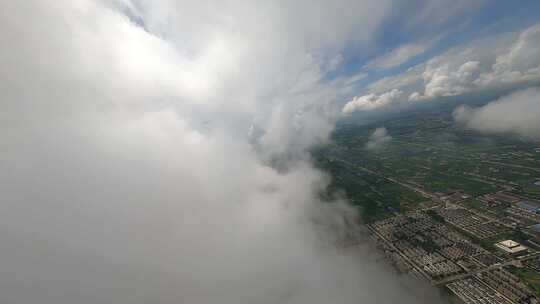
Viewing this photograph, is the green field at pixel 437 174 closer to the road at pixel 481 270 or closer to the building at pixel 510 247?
the building at pixel 510 247

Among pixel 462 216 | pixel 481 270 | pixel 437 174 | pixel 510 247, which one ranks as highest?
pixel 437 174

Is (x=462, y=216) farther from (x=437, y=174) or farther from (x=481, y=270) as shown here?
(x=437, y=174)

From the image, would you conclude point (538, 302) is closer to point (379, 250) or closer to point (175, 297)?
point (379, 250)

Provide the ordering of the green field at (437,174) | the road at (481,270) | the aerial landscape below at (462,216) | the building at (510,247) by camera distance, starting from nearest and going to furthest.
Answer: the road at (481,270), the aerial landscape below at (462,216), the building at (510,247), the green field at (437,174)

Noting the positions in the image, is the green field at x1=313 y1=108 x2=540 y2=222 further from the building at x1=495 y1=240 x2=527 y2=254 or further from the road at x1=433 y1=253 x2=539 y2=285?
the road at x1=433 y1=253 x2=539 y2=285

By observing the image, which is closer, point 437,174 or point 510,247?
point 510,247

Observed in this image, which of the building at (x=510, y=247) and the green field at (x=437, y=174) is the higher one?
the green field at (x=437, y=174)

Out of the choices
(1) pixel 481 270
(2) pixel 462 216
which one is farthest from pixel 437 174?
(1) pixel 481 270

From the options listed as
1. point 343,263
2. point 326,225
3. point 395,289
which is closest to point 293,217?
point 326,225

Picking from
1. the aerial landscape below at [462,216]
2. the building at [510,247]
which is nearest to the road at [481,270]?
the aerial landscape below at [462,216]
